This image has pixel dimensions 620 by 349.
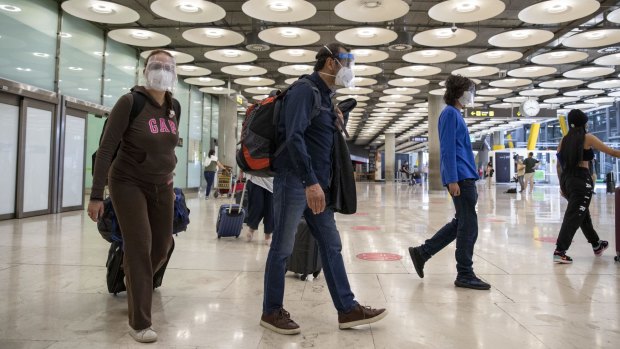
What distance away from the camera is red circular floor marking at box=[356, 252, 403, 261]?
4.79 metres

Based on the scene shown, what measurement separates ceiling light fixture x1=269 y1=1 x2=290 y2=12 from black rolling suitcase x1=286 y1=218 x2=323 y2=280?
754 cm

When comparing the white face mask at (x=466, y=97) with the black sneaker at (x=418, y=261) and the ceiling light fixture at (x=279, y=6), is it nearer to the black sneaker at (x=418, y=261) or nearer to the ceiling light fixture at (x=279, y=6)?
the black sneaker at (x=418, y=261)

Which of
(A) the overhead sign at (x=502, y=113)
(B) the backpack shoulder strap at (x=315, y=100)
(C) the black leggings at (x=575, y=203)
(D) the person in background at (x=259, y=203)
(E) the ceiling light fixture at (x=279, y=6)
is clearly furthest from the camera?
(A) the overhead sign at (x=502, y=113)

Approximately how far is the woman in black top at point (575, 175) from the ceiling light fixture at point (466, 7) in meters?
6.26

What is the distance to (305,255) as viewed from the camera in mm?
3771

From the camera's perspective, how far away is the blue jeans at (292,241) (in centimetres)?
252

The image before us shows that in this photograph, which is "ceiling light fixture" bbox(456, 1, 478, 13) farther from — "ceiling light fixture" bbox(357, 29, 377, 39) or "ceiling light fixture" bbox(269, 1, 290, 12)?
"ceiling light fixture" bbox(269, 1, 290, 12)

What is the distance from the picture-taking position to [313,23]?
47.6 ft

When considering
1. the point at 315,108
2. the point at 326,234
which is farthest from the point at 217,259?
the point at 315,108

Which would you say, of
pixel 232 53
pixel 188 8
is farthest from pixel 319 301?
pixel 232 53

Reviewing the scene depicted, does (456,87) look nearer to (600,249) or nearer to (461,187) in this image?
(461,187)

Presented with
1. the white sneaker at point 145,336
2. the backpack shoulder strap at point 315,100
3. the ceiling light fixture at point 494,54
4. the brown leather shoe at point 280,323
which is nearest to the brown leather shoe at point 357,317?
the brown leather shoe at point 280,323

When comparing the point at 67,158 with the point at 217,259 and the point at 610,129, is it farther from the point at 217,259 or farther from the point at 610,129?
the point at 610,129

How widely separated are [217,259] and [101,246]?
1723 mm
